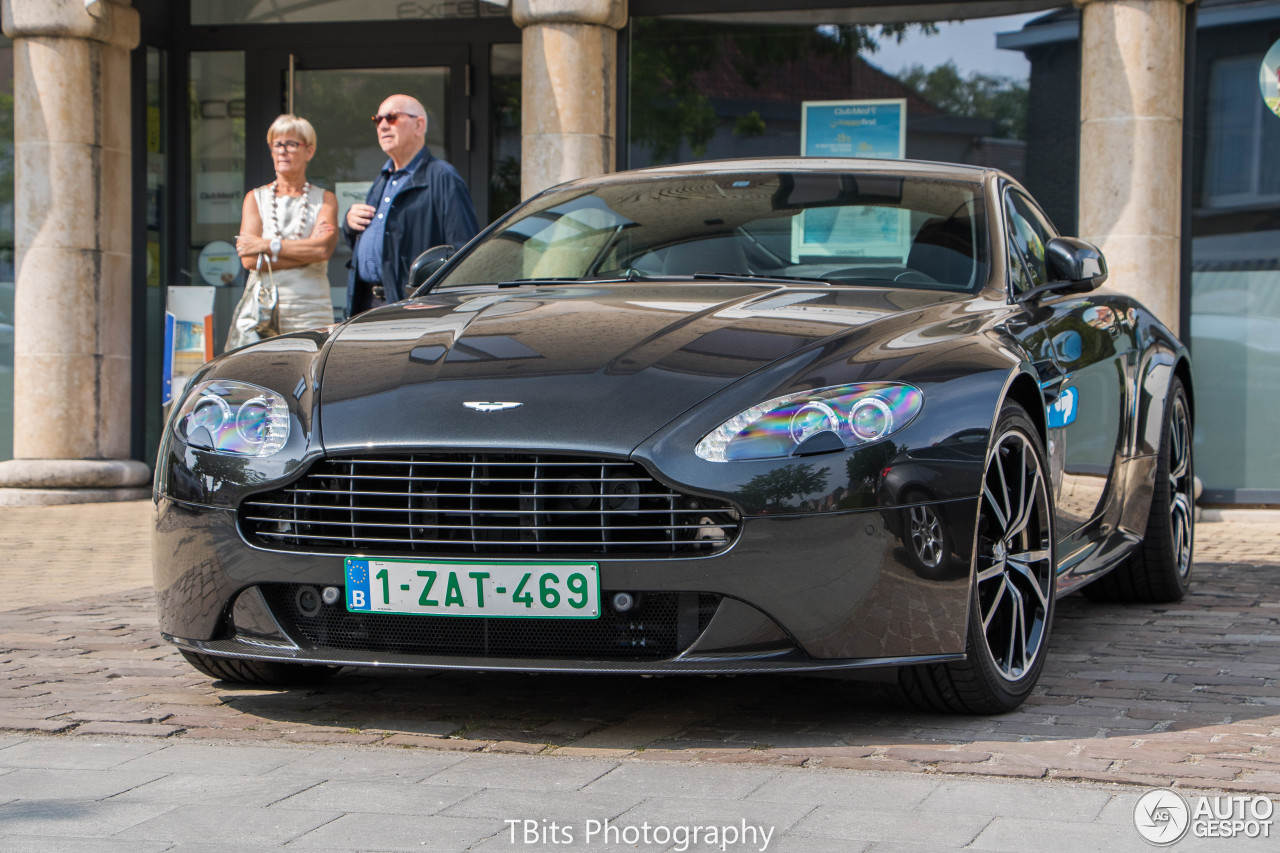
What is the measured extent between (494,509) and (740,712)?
912 mm

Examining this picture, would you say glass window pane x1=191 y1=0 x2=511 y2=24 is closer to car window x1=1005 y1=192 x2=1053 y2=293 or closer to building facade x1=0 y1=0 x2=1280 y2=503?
building facade x1=0 y1=0 x2=1280 y2=503

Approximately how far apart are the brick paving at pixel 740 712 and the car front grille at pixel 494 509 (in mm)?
453

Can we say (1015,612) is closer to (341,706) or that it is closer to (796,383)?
(796,383)

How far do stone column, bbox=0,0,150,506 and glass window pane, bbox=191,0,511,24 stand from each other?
1.10 m

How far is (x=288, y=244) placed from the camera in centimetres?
796

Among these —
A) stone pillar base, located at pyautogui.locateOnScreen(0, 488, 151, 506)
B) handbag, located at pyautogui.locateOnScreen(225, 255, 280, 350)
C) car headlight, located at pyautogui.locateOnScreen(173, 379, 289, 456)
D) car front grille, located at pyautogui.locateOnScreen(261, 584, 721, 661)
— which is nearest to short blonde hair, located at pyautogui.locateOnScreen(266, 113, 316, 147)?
handbag, located at pyautogui.locateOnScreen(225, 255, 280, 350)

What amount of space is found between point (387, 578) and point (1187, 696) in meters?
2.11

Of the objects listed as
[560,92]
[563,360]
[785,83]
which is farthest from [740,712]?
[785,83]

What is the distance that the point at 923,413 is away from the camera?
3766 mm

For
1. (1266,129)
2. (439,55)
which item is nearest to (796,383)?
(1266,129)

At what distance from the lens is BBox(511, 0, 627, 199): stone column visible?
32.1 ft

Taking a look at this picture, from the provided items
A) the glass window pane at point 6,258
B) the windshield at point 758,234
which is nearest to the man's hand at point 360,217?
the windshield at point 758,234

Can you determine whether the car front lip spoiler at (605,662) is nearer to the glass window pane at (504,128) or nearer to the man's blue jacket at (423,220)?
the man's blue jacket at (423,220)

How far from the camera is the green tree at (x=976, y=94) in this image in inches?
398
